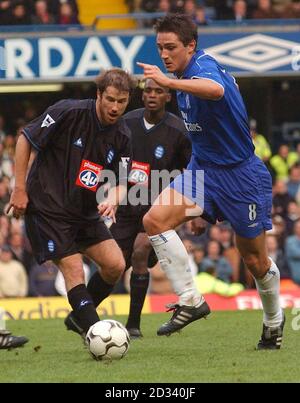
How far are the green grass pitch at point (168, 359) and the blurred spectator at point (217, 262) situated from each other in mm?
4323

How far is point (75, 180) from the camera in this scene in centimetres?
818

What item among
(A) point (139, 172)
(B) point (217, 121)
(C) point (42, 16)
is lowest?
(C) point (42, 16)

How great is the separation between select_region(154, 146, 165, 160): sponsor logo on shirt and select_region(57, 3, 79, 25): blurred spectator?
9423mm

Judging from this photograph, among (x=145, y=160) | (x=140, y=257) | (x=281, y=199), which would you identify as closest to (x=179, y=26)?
(x=145, y=160)

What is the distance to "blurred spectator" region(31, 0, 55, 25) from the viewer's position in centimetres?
1930

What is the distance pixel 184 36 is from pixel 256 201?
1303 millimetres

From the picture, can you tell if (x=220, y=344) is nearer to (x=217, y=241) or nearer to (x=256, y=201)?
(x=256, y=201)

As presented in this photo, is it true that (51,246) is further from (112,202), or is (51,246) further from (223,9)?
(223,9)

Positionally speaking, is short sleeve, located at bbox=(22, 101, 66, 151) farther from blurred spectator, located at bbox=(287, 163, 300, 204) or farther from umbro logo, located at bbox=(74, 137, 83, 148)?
blurred spectator, located at bbox=(287, 163, 300, 204)

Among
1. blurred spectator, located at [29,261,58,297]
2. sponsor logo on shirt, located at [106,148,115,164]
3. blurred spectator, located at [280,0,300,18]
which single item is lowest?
blurred spectator, located at [29,261,58,297]

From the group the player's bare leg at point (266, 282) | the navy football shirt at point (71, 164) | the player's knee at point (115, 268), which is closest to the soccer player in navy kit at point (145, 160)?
the player's knee at point (115, 268)

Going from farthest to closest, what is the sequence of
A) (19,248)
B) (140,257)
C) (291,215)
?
(291,215) → (19,248) → (140,257)

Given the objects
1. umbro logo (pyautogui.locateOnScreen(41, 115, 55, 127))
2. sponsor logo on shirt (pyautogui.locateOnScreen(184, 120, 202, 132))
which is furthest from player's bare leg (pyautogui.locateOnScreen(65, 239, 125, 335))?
sponsor logo on shirt (pyautogui.locateOnScreen(184, 120, 202, 132))

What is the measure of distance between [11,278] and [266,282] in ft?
23.8
